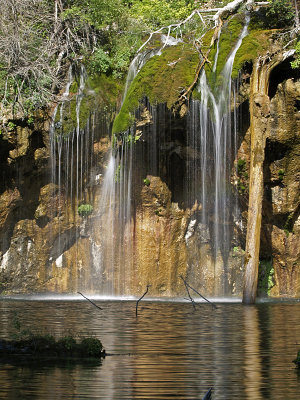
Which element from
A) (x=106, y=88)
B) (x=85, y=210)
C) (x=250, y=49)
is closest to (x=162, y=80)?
(x=250, y=49)

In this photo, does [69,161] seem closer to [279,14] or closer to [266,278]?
[266,278]

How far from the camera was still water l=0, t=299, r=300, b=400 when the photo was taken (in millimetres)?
9047

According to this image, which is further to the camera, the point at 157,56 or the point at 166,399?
the point at 157,56

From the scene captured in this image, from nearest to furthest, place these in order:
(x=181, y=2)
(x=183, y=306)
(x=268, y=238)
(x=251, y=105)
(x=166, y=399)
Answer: (x=166, y=399)
(x=183, y=306)
(x=251, y=105)
(x=268, y=238)
(x=181, y=2)

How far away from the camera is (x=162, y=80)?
93.5 feet

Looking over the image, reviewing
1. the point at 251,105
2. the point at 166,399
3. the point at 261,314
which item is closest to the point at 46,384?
the point at 166,399

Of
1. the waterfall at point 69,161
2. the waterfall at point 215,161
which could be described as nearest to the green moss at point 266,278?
the waterfall at point 215,161

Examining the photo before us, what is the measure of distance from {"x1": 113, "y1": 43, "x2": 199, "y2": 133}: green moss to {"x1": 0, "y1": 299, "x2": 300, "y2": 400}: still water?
11356mm

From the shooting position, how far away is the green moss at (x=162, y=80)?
28.2m

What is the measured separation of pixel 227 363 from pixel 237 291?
67.3ft

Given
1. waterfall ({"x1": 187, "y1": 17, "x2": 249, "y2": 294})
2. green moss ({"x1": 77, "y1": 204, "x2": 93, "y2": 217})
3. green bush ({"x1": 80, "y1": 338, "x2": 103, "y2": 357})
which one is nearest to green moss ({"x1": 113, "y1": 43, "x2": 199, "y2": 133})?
waterfall ({"x1": 187, "y1": 17, "x2": 249, "y2": 294})

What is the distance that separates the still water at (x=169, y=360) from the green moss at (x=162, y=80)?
37.3ft

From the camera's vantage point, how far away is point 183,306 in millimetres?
22594

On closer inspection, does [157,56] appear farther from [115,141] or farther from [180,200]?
[180,200]
